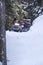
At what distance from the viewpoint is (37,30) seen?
16.0m

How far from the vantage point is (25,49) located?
12219 mm

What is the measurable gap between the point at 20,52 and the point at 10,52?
0.48 meters

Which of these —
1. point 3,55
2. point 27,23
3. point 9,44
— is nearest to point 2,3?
point 3,55

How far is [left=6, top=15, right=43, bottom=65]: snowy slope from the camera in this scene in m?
10.5

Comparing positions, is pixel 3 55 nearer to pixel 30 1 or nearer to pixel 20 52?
pixel 20 52

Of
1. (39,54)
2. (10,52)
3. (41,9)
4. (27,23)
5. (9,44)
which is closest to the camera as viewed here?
(39,54)

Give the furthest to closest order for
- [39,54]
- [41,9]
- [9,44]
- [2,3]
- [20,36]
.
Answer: [41,9] → [20,36] → [9,44] → [39,54] → [2,3]

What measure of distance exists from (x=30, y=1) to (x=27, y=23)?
3403 millimetres

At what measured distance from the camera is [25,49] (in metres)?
12.2

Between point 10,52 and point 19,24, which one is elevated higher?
point 10,52

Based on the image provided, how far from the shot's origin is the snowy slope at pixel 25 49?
1046 cm

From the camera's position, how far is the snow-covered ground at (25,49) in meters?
10.5

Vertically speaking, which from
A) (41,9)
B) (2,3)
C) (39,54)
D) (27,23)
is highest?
(2,3)

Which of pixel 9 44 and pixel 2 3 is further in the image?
pixel 9 44
